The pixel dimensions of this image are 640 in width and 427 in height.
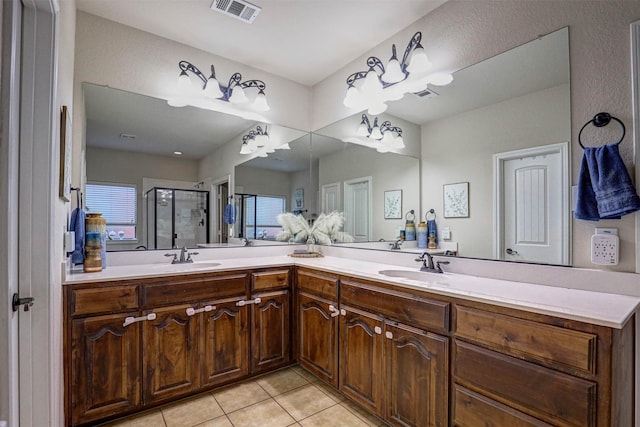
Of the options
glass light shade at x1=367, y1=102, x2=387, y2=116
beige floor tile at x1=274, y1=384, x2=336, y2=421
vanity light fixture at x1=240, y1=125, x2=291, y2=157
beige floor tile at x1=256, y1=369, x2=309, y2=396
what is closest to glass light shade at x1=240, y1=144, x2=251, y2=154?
vanity light fixture at x1=240, y1=125, x2=291, y2=157

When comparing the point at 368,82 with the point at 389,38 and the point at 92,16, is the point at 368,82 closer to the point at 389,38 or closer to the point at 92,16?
the point at 389,38

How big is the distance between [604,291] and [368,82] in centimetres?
202

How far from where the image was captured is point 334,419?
1888 mm

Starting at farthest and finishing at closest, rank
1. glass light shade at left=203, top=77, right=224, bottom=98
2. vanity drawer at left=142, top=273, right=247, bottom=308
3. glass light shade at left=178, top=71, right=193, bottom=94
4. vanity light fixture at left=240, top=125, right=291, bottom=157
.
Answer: vanity light fixture at left=240, top=125, right=291, bottom=157 → glass light shade at left=203, top=77, right=224, bottom=98 → glass light shade at left=178, top=71, right=193, bottom=94 → vanity drawer at left=142, top=273, right=247, bottom=308

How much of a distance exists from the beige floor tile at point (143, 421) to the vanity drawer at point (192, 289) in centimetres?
68

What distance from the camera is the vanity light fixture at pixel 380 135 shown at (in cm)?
251

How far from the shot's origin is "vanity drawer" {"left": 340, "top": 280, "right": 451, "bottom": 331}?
149 cm

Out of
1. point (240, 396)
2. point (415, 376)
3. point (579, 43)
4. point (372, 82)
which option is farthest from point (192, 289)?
point (579, 43)

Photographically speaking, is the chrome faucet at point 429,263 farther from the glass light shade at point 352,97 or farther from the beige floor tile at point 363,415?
the glass light shade at point 352,97

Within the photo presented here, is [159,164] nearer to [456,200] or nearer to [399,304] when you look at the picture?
[399,304]

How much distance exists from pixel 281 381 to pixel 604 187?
2.27 meters

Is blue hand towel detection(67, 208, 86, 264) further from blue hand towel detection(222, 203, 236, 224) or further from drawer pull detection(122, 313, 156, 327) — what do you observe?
blue hand towel detection(222, 203, 236, 224)

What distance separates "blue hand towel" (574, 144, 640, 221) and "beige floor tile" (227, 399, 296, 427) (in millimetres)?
1948

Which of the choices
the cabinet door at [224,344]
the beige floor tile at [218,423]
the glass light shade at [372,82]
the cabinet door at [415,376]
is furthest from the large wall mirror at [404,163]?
the beige floor tile at [218,423]
